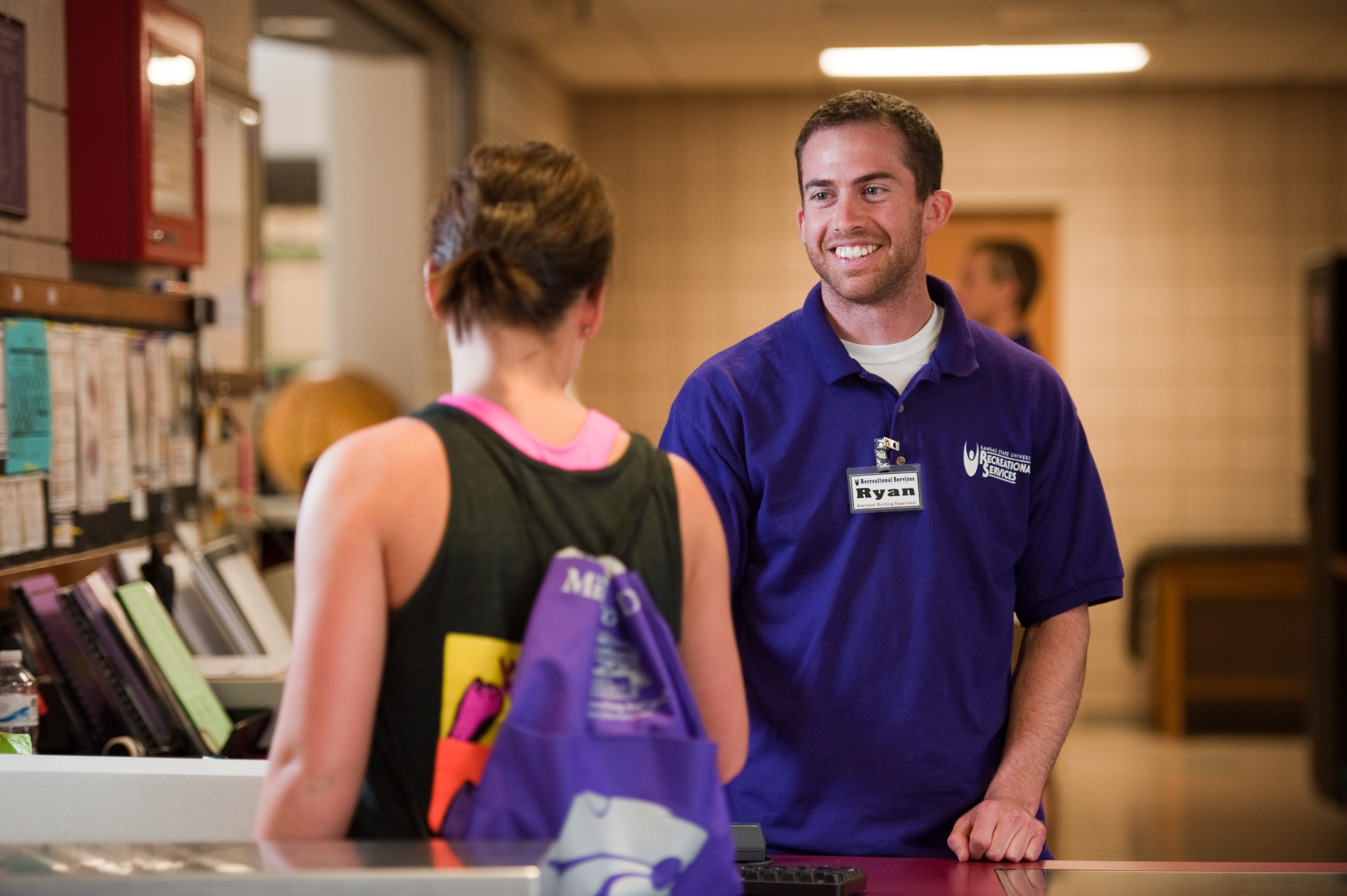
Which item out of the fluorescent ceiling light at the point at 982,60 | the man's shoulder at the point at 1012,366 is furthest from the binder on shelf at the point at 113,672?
the fluorescent ceiling light at the point at 982,60

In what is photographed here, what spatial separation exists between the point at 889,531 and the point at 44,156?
64.9 inches

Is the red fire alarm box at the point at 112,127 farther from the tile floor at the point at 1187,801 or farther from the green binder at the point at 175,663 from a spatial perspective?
the tile floor at the point at 1187,801

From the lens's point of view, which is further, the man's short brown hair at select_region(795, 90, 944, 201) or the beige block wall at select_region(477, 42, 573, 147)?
the beige block wall at select_region(477, 42, 573, 147)

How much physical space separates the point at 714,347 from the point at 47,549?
14.9ft

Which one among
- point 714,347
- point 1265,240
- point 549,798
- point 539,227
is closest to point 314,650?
point 549,798

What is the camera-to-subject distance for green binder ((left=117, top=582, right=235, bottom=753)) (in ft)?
7.03

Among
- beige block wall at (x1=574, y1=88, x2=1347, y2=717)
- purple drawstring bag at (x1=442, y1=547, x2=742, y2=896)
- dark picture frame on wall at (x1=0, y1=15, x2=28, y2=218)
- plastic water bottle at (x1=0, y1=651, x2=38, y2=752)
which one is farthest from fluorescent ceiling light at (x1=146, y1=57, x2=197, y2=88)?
beige block wall at (x1=574, y1=88, x2=1347, y2=717)

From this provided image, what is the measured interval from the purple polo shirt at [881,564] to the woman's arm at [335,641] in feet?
2.55

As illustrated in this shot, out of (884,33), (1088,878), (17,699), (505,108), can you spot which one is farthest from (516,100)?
(1088,878)

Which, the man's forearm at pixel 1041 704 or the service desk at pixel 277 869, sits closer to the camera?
the service desk at pixel 277 869

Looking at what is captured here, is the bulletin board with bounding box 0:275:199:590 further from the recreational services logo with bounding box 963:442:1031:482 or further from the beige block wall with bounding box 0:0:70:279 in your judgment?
the recreational services logo with bounding box 963:442:1031:482

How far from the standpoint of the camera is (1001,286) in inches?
224

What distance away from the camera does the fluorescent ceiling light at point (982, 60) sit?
5578 millimetres

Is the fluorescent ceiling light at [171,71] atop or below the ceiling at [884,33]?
below
